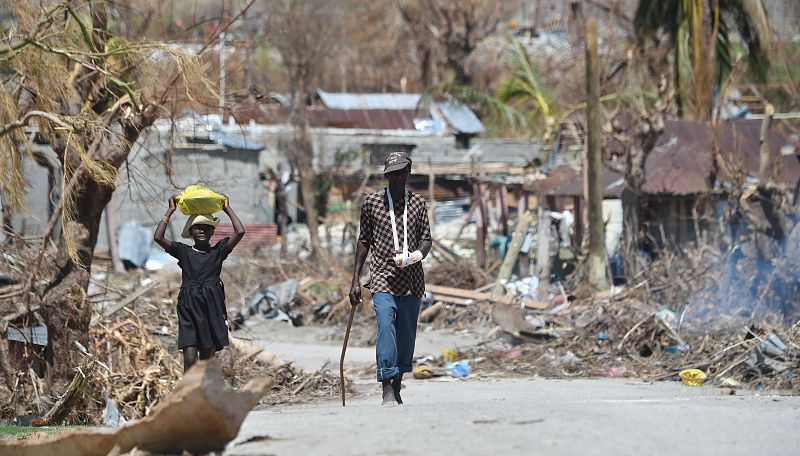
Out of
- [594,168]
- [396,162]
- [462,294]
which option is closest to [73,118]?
[396,162]

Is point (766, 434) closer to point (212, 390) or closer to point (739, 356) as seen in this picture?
point (212, 390)

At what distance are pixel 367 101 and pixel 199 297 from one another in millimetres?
32643

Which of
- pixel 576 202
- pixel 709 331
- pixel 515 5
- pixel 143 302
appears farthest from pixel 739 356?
pixel 515 5

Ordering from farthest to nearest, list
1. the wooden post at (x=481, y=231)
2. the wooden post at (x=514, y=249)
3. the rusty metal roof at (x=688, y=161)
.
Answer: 1. the wooden post at (x=481, y=231)
2. the wooden post at (x=514, y=249)
3. the rusty metal roof at (x=688, y=161)

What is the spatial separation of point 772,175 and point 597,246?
167 inches

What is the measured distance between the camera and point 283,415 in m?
7.17

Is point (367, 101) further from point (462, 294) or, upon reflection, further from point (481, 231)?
point (462, 294)

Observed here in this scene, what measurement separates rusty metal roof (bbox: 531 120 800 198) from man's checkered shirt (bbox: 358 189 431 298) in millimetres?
10431

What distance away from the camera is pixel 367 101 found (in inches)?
1574

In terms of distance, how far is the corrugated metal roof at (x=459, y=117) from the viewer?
120ft

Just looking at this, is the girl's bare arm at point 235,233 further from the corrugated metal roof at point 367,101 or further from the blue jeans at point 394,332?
the corrugated metal roof at point 367,101

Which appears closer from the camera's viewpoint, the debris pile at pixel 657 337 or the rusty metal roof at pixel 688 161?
the debris pile at pixel 657 337

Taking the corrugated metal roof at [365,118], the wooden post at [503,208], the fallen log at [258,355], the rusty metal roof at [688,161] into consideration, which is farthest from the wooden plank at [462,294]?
the corrugated metal roof at [365,118]

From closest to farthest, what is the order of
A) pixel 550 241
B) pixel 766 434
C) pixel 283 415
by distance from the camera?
1. pixel 766 434
2. pixel 283 415
3. pixel 550 241
